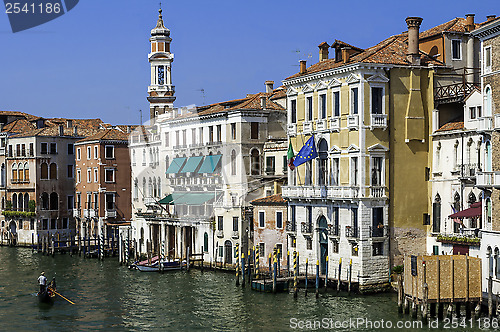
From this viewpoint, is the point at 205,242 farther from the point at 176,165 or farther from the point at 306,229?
the point at 306,229

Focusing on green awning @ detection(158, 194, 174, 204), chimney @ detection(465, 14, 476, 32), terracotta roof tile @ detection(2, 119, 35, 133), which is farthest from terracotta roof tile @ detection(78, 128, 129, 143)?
chimney @ detection(465, 14, 476, 32)

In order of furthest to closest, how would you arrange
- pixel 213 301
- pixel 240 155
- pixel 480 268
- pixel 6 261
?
1. pixel 6 261
2. pixel 240 155
3. pixel 213 301
4. pixel 480 268

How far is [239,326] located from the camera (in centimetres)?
3294

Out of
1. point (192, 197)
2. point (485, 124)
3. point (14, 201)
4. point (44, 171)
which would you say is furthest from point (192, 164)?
point (14, 201)

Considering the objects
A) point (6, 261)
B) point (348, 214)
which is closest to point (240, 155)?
point (348, 214)

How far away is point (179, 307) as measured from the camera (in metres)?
37.2

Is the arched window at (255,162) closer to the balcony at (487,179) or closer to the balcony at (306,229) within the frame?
the balcony at (306,229)

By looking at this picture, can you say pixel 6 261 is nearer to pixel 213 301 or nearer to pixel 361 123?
pixel 213 301

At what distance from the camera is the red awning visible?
34.9m

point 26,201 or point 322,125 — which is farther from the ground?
point 322,125

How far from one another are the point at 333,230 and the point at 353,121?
5140mm

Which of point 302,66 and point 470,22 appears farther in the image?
point 302,66

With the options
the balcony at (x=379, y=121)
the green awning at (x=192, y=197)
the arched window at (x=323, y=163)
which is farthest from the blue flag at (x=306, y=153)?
the green awning at (x=192, y=197)

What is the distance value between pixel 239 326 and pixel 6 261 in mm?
29468
